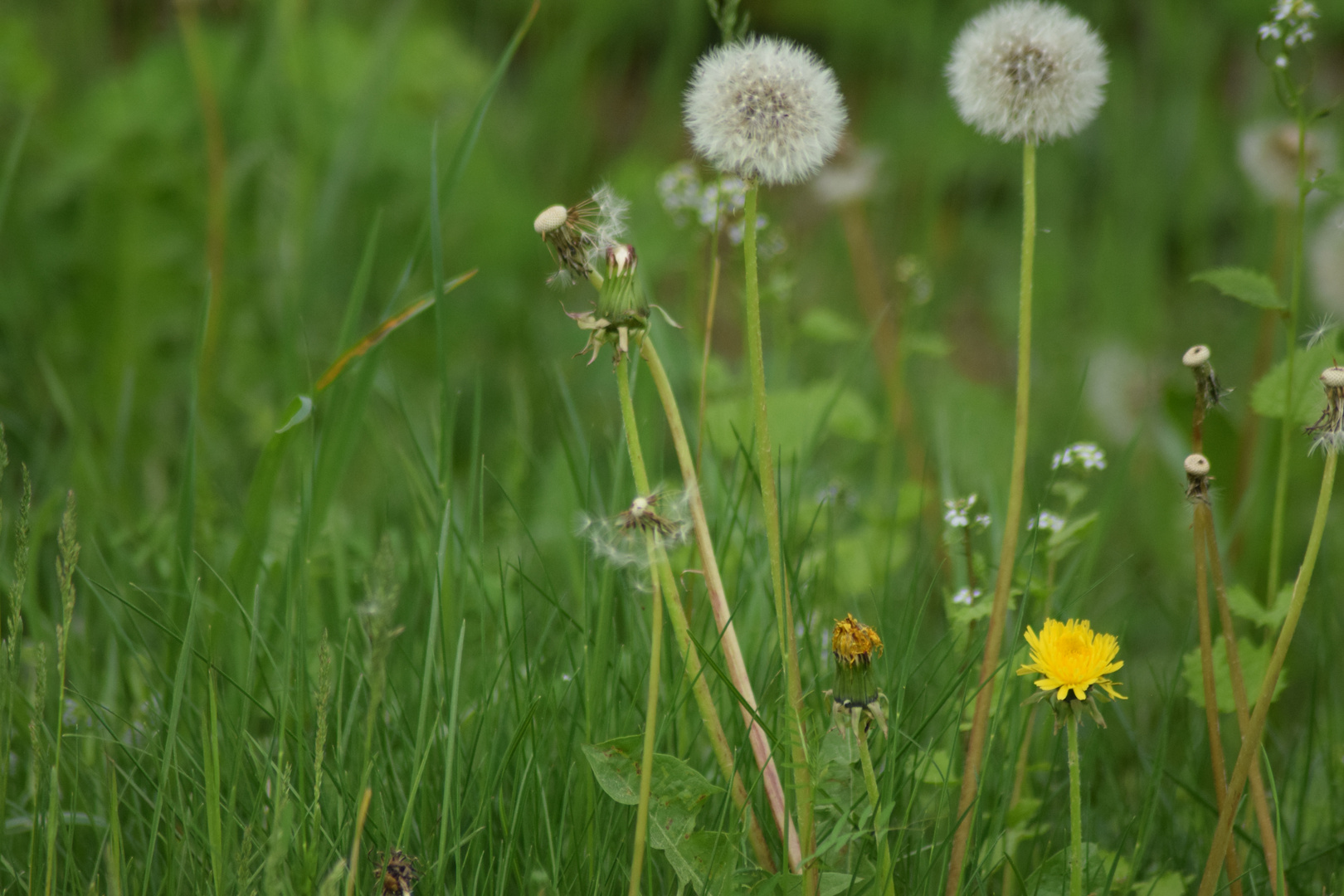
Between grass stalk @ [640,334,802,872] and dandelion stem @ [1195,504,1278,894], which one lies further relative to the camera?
dandelion stem @ [1195,504,1278,894]

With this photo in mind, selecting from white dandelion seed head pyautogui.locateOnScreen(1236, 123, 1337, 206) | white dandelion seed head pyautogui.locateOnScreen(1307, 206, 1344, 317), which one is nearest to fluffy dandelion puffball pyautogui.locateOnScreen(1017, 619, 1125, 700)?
white dandelion seed head pyautogui.locateOnScreen(1307, 206, 1344, 317)

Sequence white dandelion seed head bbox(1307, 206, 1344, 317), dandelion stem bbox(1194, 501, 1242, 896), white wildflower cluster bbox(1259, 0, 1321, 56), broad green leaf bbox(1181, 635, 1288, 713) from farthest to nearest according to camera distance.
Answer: white dandelion seed head bbox(1307, 206, 1344, 317)
broad green leaf bbox(1181, 635, 1288, 713)
white wildflower cluster bbox(1259, 0, 1321, 56)
dandelion stem bbox(1194, 501, 1242, 896)

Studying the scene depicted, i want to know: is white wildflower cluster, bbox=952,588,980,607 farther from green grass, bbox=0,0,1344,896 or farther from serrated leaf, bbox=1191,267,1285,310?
serrated leaf, bbox=1191,267,1285,310

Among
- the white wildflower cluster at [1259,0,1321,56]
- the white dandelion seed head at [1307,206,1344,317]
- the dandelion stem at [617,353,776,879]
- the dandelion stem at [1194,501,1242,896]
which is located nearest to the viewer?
the dandelion stem at [617,353,776,879]

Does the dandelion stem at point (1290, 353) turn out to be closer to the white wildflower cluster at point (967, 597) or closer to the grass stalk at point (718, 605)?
the white wildflower cluster at point (967, 597)

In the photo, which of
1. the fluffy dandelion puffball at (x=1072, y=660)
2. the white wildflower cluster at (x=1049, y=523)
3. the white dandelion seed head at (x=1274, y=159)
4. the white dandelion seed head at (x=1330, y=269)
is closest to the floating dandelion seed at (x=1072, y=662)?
the fluffy dandelion puffball at (x=1072, y=660)

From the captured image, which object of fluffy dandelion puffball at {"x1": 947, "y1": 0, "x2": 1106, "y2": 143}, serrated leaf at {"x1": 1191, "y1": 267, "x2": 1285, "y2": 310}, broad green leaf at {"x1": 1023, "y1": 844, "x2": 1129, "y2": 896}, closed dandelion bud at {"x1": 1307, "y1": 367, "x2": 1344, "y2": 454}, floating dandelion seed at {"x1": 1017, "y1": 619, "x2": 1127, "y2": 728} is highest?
fluffy dandelion puffball at {"x1": 947, "y1": 0, "x2": 1106, "y2": 143}

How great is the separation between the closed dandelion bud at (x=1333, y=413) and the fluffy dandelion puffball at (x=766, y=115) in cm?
37

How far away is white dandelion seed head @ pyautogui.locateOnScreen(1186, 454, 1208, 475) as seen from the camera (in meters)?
0.81

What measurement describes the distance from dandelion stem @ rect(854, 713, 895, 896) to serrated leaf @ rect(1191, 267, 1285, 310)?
0.54 m

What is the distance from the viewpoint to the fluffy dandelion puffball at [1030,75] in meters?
0.88

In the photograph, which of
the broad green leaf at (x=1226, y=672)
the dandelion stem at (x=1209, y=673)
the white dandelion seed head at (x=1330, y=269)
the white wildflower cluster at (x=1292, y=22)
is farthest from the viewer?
the white dandelion seed head at (x=1330, y=269)

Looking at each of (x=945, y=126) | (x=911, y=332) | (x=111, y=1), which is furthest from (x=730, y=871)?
(x=111, y=1)

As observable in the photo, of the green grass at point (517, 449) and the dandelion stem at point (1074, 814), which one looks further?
the green grass at point (517, 449)
